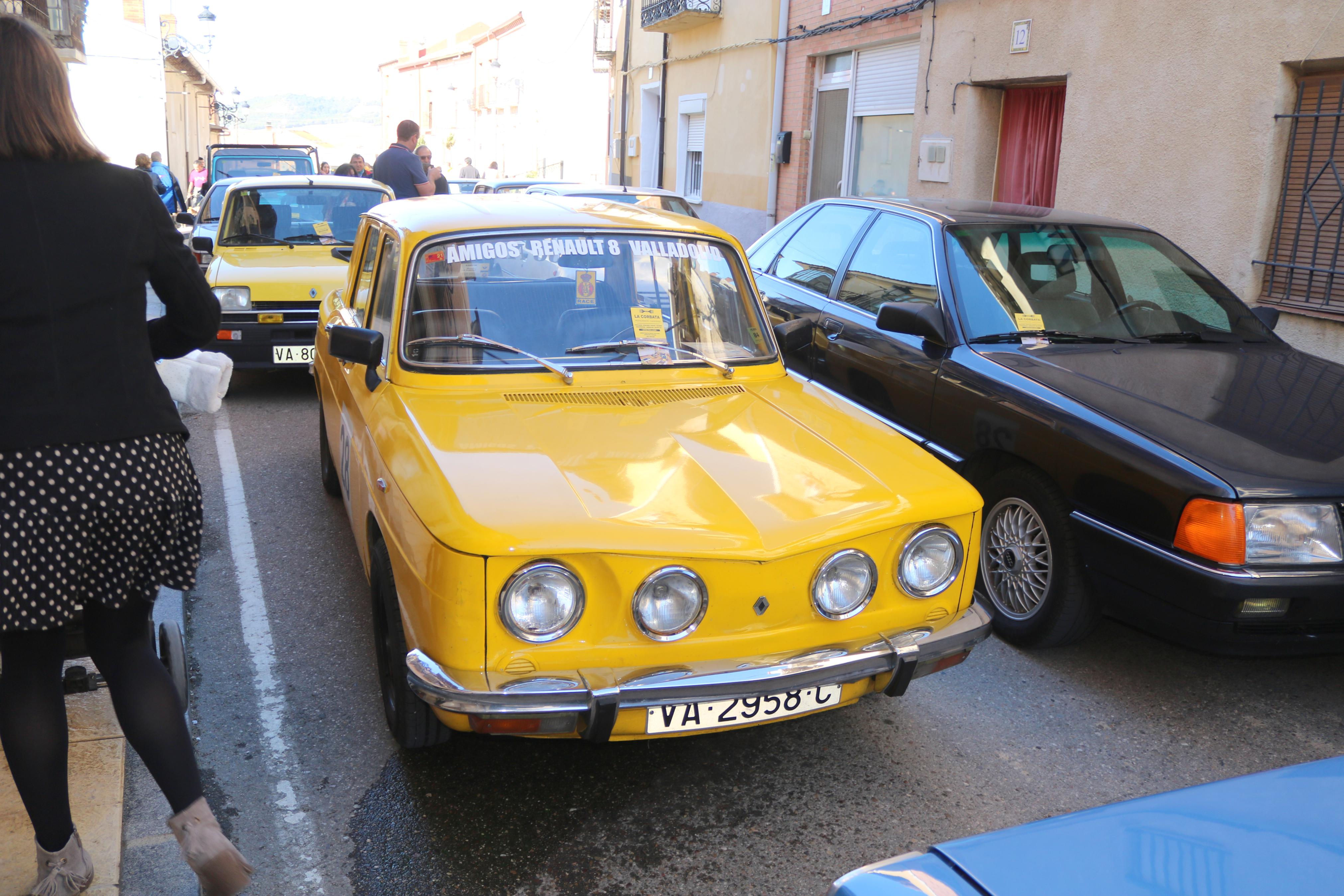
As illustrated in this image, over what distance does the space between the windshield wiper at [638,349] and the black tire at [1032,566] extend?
45.3 inches

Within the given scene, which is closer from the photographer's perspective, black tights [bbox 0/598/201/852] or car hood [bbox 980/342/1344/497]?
black tights [bbox 0/598/201/852]

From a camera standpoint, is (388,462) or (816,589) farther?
(388,462)

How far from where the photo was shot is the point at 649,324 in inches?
155

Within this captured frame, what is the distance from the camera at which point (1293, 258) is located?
776 cm

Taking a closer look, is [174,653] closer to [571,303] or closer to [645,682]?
[645,682]

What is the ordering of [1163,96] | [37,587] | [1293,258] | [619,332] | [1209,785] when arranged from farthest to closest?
[1163,96] < [1293,258] < [619,332] < [37,587] < [1209,785]

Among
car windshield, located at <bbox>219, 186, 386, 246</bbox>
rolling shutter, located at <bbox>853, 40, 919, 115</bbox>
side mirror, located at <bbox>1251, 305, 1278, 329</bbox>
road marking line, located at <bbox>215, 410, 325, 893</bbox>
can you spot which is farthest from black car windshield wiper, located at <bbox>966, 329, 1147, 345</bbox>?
rolling shutter, located at <bbox>853, 40, 919, 115</bbox>

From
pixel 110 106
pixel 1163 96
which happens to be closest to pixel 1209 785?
pixel 1163 96

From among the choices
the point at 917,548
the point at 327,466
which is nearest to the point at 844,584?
the point at 917,548

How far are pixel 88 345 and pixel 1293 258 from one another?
7.88m

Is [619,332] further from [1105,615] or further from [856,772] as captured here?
[1105,615]

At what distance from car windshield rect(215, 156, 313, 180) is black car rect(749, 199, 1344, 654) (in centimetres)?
1329

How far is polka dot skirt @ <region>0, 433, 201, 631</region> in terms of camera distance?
218cm

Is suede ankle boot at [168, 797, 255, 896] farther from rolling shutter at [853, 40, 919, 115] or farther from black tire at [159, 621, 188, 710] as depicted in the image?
rolling shutter at [853, 40, 919, 115]
